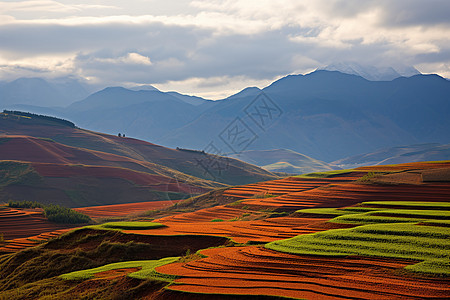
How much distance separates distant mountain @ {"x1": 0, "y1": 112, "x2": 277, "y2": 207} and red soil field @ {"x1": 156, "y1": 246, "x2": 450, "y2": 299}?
53.1 m

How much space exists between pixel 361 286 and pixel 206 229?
12.0 metres

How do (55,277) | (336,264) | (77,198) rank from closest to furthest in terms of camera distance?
(336,264), (55,277), (77,198)

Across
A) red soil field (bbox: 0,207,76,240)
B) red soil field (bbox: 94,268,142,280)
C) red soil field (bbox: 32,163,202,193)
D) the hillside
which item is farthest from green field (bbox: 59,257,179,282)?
red soil field (bbox: 32,163,202,193)

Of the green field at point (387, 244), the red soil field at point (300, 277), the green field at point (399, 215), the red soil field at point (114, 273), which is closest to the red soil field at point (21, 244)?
the red soil field at point (114, 273)

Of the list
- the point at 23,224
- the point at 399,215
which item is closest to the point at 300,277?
the point at 399,215

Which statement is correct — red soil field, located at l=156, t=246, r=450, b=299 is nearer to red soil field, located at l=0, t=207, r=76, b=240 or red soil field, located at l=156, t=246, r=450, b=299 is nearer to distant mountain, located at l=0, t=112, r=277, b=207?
red soil field, located at l=0, t=207, r=76, b=240

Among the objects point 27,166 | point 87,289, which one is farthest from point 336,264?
point 27,166

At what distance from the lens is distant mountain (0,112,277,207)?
65.1m

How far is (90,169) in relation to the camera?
252 ft

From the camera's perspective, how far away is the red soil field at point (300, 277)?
10.8 m

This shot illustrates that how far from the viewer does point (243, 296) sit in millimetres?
11078

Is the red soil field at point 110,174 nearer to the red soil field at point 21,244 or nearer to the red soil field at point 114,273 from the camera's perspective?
the red soil field at point 21,244

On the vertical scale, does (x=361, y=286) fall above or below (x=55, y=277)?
above

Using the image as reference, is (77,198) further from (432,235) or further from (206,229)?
(432,235)
